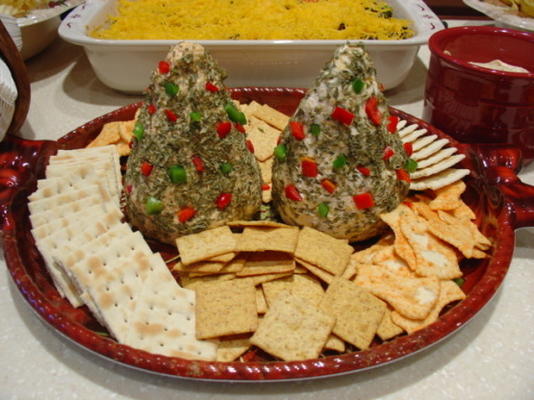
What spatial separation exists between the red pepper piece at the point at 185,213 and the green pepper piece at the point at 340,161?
0.40 metres

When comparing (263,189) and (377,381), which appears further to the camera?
(263,189)

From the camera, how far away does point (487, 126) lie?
1.70 m

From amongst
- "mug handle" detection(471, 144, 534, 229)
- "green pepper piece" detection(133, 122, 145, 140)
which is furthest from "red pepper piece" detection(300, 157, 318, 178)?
"mug handle" detection(471, 144, 534, 229)

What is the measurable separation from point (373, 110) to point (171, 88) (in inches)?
19.8

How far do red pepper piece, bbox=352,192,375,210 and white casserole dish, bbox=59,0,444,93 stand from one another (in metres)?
0.89

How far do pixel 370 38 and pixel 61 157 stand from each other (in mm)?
1449

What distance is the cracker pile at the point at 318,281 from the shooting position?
3.55 ft

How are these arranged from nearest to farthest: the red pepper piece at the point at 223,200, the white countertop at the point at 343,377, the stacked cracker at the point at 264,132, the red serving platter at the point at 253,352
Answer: the red serving platter at the point at 253,352 < the white countertop at the point at 343,377 < the red pepper piece at the point at 223,200 < the stacked cracker at the point at 264,132

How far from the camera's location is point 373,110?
1.18 meters

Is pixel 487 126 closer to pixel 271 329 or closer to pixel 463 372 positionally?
pixel 463 372

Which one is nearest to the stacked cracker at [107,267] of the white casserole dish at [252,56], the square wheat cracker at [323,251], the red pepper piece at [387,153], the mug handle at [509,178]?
the square wheat cracker at [323,251]

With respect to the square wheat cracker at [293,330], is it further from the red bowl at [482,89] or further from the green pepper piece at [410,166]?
the red bowl at [482,89]

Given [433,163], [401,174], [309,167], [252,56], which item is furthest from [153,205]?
[252,56]

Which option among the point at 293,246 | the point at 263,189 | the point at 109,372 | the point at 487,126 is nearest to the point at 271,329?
the point at 293,246
